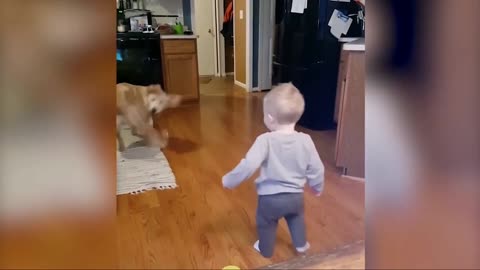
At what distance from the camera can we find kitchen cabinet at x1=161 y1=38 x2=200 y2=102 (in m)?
0.63

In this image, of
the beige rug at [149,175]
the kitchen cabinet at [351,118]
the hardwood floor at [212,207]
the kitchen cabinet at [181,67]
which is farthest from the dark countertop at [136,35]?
the kitchen cabinet at [351,118]

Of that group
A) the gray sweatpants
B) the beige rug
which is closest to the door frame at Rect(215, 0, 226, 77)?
the beige rug

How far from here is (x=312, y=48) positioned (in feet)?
5.19

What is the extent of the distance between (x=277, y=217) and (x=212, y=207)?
287mm

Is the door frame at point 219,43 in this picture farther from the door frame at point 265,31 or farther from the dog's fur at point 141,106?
the dog's fur at point 141,106

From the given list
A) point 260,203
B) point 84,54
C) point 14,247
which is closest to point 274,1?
point 260,203

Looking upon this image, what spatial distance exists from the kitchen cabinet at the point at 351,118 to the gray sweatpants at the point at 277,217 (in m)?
0.24

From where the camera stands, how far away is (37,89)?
335 millimetres

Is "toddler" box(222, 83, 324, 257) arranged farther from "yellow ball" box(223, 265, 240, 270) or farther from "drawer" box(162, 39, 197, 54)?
"drawer" box(162, 39, 197, 54)

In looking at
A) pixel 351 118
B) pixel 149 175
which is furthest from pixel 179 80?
pixel 351 118

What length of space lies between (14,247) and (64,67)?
20 centimetres

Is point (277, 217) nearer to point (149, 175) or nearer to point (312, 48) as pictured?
point (149, 175)

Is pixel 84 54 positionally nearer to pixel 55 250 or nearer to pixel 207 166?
pixel 55 250

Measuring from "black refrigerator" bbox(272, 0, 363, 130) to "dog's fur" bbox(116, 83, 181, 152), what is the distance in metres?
0.43
